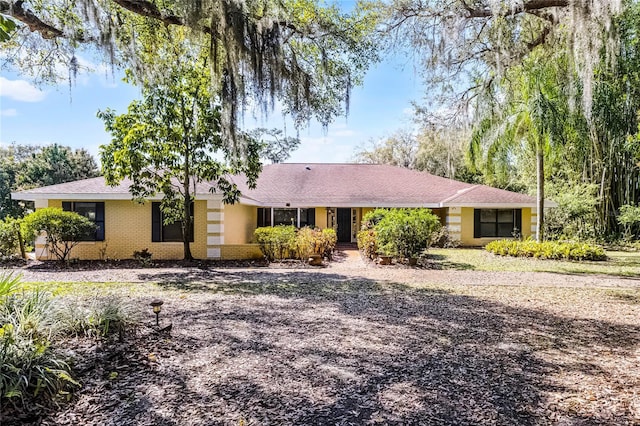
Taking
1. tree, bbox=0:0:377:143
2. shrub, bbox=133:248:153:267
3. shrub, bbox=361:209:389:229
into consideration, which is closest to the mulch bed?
tree, bbox=0:0:377:143

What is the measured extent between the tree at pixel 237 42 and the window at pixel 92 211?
195 inches

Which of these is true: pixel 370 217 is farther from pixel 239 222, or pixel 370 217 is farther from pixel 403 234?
pixel 239 222

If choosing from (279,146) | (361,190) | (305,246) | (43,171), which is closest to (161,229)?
(305,246)

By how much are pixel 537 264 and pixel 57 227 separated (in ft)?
48.7

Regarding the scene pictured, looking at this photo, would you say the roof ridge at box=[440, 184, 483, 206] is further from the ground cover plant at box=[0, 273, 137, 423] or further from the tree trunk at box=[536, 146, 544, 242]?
the ground cover plant at box=[0, 273, 137, 423]

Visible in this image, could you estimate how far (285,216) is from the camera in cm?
1922

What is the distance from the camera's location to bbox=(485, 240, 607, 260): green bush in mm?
13320

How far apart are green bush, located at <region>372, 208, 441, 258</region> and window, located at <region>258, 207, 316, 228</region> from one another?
7438 millimetres

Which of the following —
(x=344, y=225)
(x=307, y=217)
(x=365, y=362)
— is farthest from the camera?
(x=344, y=225)

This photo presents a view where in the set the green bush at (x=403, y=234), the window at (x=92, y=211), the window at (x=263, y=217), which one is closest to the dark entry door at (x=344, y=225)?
the window at (x=263, y=217)

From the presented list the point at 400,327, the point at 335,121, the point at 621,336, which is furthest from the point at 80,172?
the point at 621,336

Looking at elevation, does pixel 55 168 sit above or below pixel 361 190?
above

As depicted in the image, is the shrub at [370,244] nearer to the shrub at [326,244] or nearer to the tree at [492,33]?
the shrub at [326,244]

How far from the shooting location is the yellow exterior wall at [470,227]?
710 inches
